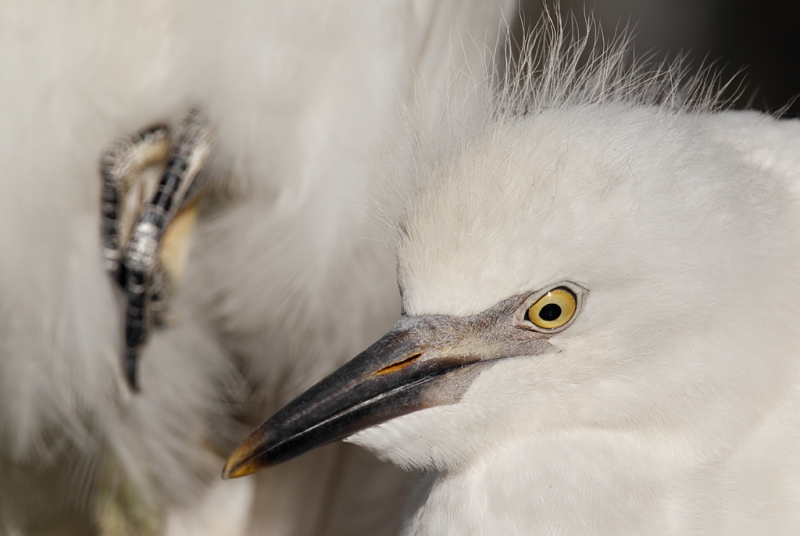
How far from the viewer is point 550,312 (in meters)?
0.80

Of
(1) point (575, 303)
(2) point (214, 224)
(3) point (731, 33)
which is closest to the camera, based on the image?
(1) point (575, 303)

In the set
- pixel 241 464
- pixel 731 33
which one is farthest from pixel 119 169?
pixel 731 33

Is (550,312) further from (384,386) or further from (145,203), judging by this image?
(145,203)

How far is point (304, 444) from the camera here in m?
0.88

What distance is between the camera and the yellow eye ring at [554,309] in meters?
0.80

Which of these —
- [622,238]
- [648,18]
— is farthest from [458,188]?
[648,18]

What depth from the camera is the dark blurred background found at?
6.39 feet

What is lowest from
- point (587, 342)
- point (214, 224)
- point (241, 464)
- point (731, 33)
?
point (241, 464)

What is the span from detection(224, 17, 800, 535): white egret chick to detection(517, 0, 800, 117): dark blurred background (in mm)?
1124

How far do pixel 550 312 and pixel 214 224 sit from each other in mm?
606

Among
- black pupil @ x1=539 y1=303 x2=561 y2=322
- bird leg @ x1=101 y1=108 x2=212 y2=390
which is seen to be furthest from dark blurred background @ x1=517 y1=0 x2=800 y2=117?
black pupil @ x1=539 y1=303 x2=561 y2=322

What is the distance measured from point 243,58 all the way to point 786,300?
2.15 feet

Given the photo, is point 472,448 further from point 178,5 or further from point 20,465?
point 20,465

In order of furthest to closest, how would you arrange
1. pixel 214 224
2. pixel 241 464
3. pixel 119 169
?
pixel 214 224 → pixel 119 169 → pixel 241 464
